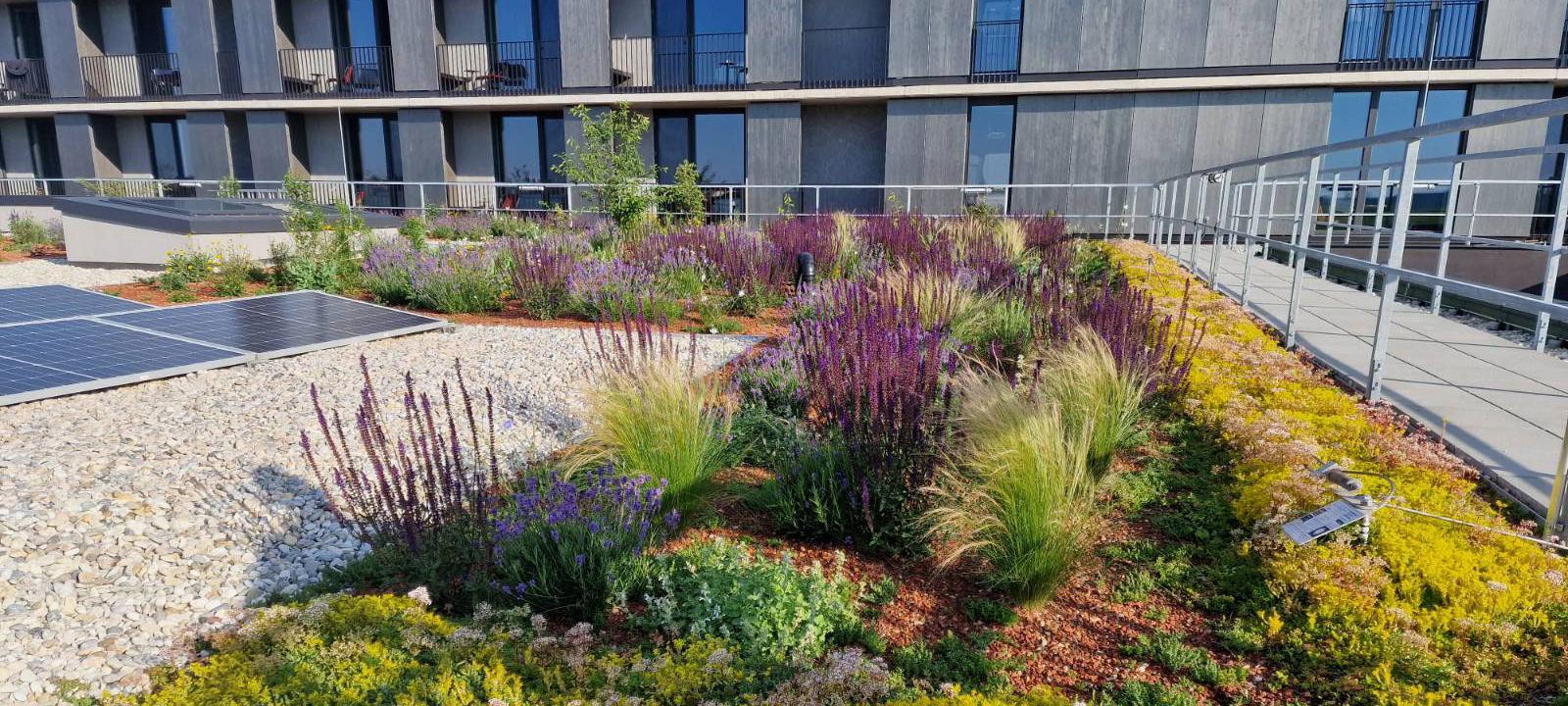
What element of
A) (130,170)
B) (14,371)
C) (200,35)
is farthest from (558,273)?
(130,170)

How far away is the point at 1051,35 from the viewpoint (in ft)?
55.7

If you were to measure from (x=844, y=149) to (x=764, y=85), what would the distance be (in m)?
2.46

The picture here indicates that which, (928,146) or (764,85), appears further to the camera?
(764,85)

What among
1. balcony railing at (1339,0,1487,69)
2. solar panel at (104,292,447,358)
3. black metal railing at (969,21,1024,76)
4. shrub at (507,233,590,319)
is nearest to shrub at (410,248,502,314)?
shrub at (507,233,590,319)

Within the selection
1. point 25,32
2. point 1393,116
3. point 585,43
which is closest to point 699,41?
point 585,43

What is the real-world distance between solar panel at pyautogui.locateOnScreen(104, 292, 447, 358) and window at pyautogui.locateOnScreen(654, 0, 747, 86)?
13.2m

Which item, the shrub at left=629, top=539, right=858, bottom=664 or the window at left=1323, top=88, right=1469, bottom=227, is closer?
the shrub at left=629, top=539, right=858, bottom=664

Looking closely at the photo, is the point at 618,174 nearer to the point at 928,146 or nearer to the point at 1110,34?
the point at 928,146

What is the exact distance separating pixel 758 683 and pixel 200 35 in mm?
25619

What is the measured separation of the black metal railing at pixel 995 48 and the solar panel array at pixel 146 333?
14296 millimetres

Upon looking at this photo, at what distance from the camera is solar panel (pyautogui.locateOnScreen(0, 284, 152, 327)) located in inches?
258

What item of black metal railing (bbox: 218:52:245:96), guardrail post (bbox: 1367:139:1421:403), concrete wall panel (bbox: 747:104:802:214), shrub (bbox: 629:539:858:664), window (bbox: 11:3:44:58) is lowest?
shrub (bbox: 629:539:858:664)

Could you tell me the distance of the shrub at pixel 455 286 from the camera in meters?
8.48

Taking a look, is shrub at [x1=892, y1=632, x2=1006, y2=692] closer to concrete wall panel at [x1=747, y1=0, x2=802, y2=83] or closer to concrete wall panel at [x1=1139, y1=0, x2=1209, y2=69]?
concrete wall panel at [x1=1139, y1=0, x2=1209, y2=69]
